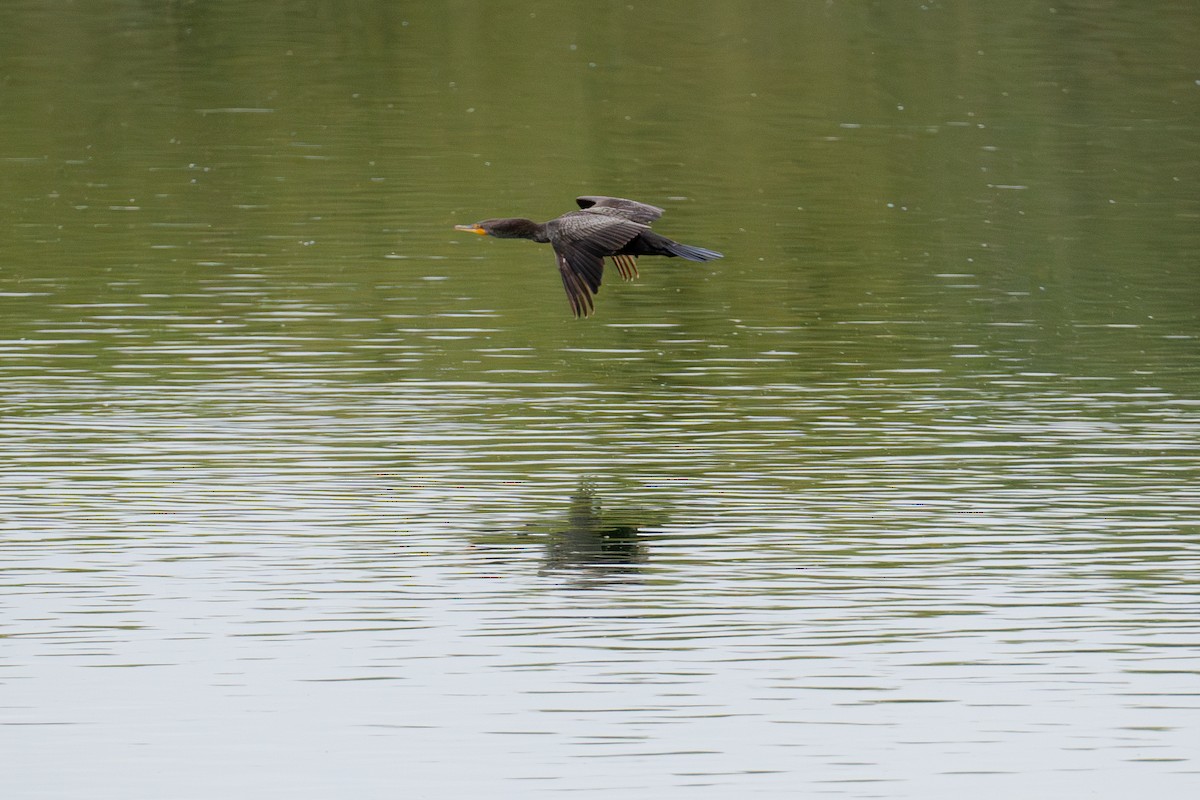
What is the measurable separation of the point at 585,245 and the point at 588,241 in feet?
0.18

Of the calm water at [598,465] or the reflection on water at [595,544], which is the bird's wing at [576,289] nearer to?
the calm water at [598,465]

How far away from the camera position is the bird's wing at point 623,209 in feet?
71.6

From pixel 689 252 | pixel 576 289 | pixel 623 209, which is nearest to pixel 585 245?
pixel 576 289

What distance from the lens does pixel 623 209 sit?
2209 cm

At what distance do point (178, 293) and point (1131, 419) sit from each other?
1285 cm

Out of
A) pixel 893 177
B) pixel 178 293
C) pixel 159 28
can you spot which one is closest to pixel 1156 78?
pixel 893 177

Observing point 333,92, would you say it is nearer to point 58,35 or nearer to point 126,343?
point 58,35

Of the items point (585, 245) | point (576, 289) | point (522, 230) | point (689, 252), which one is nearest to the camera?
point (576, 289)

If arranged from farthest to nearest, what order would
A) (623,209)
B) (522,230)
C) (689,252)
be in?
(623,209)
(522,230)
(689,252)

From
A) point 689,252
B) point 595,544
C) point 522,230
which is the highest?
point 522,230

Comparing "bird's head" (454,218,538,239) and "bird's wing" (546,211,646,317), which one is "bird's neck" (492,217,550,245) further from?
"bird's wing" (546,211,646,317)

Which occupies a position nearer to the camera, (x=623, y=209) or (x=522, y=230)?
(x=522, y=230)

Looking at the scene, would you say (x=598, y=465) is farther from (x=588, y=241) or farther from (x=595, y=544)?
(x=595, y=544)

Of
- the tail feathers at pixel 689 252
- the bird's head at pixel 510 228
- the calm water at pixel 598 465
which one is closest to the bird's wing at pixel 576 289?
the tail feathers at pixel 689 252
